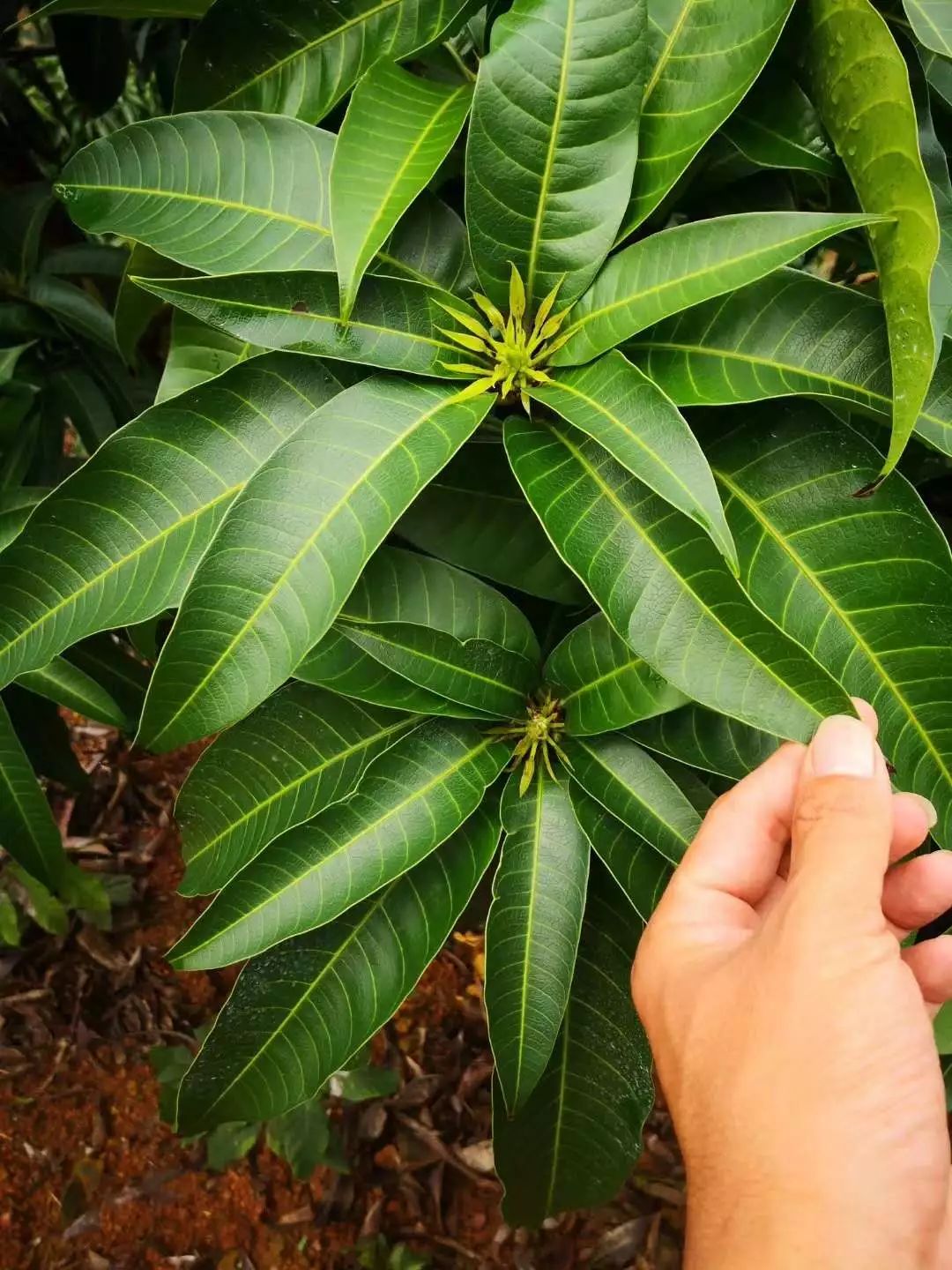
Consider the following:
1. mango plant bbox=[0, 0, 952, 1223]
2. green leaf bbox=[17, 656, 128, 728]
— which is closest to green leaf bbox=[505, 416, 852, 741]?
mango plant bbox=[0, 0, 952, 1223]

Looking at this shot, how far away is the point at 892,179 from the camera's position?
597 millimetres

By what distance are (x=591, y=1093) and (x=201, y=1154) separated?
1.14 meters

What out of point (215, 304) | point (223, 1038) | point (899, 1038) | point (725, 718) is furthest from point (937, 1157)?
point (215, 304)

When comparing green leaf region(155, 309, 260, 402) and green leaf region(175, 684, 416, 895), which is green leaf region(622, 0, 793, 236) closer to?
green leaf region(155, 309, 260, 402)

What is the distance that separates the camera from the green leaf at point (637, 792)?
775 mm

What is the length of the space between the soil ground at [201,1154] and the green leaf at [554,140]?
1376mm

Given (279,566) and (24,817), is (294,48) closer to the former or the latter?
(279,566)

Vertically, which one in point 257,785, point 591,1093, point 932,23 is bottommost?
point 591,1093

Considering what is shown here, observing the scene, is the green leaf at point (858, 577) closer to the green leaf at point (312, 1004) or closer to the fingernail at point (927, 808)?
the fingernail at point (927, 808)

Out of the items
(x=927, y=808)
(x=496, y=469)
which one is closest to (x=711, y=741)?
(x=927, y=808)

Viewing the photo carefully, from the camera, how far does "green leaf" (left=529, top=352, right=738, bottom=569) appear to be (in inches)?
23.0

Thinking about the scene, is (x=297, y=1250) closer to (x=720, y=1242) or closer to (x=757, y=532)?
(x=720, y=1242)

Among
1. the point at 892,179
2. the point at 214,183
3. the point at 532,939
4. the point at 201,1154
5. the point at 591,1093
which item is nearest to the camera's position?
the point at 892,179

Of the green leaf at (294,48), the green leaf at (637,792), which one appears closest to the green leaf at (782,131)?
the green leaf at (294,48)
